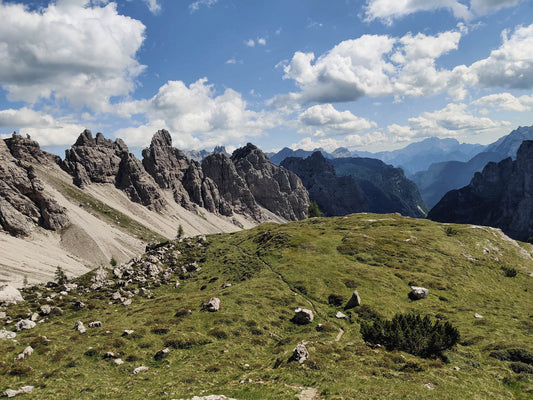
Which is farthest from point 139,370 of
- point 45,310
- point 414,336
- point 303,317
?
point 45,310

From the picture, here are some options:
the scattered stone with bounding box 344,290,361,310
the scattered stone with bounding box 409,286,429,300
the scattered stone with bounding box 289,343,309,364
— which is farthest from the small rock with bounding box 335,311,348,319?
the scattered stone with bounding box 289,343,309,364

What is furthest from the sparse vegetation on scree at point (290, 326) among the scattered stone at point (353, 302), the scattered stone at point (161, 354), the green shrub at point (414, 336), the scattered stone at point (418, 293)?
the scattered stone at point (353, 302)

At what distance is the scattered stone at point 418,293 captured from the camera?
185ft

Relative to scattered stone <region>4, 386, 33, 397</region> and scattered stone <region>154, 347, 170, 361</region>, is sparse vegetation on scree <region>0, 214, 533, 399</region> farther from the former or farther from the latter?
scattered stone <region>4, 386, 33, 397</region>

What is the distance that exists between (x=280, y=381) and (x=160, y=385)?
36.9 feet

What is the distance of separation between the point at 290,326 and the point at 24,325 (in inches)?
1782

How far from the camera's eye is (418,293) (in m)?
56.5

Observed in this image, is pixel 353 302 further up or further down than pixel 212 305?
further down

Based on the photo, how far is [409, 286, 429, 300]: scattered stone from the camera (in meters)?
56.5

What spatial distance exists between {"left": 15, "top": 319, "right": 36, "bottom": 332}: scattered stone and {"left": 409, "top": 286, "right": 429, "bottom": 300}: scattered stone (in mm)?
69088

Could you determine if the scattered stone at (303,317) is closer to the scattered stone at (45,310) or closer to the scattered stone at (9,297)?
the scattered stone at (45,310)

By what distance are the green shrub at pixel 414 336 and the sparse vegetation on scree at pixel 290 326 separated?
433mm

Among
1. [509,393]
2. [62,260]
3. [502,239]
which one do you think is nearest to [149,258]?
[509,393]

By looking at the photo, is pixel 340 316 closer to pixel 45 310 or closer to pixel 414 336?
pixel 414 336
